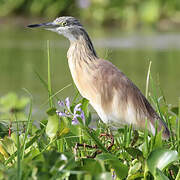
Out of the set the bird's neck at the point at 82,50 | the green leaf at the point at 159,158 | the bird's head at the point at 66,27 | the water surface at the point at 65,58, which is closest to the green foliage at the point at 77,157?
the green leaf at the point at 159,158

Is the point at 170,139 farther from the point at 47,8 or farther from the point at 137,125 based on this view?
the point at 47,8

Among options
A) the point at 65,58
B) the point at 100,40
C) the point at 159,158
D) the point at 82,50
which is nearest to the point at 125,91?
the point at 82,50

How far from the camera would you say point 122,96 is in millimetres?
2316

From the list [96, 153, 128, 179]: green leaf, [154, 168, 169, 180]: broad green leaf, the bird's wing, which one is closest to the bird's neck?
the bird's wing

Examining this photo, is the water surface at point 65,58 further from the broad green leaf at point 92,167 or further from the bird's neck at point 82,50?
the broad green leaf at point 92,167

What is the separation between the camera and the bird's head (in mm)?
2369

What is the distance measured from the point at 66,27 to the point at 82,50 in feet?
0.41

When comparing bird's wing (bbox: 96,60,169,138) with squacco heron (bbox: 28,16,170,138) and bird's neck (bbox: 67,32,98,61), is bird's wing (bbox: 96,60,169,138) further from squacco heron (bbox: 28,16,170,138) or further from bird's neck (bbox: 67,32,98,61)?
bird's neck (bbox: 67,32,98,61)

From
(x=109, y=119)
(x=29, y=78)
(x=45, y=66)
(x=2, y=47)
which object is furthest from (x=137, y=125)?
(x=2, y=47)

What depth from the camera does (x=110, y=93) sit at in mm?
2336

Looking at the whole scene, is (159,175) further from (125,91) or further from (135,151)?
(125,91)

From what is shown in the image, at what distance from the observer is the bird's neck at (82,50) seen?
7.95 feet

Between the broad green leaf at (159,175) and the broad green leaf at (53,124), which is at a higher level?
the broad green leaf at (53,124)

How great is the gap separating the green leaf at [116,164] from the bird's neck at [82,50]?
0.77 m
